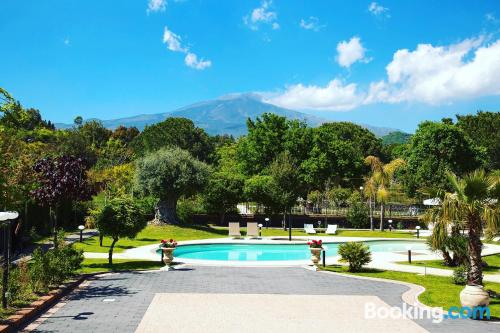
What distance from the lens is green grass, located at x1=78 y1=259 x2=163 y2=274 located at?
1766 centimetres

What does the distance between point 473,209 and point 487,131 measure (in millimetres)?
57259

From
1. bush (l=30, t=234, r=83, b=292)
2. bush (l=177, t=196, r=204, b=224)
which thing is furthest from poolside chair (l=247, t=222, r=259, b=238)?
bush (l=30, t=234, r=83, b=292)

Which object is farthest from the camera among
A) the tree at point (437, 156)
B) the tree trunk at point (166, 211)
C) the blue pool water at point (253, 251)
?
the tree at point (437, 156)

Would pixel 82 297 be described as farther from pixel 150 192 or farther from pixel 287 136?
pixel 287 136

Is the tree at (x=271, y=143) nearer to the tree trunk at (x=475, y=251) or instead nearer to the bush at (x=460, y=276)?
the bush at (x=460, y=276)

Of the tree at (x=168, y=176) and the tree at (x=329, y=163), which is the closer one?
the tree at (x=168, y=176)

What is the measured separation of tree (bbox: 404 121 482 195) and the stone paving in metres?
31.8

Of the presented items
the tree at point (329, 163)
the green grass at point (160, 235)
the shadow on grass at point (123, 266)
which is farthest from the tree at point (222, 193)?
the shadow on grass at point (123, 266)

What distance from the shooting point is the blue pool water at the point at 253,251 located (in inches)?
1034

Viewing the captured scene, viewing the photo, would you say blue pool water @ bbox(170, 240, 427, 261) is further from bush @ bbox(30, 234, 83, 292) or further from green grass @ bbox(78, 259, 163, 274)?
bush @ bbox(30, 234, 83, 292)

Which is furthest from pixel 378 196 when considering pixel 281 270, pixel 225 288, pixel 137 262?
pixel 225 288

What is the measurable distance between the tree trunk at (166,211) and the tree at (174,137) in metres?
34.0

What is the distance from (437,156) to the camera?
47406 mm

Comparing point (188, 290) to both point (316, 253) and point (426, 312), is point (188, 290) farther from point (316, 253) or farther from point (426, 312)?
point (316, 253)
